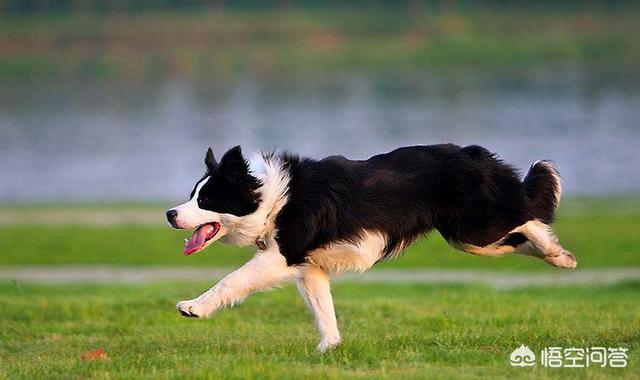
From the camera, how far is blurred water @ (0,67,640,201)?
33.3m

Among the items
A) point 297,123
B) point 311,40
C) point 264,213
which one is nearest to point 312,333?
point 264,213

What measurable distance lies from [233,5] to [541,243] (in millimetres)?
60211

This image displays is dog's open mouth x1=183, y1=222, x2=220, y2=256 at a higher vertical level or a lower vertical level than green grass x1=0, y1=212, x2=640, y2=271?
higher

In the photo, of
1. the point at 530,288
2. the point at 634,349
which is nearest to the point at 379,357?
the point at 634,349

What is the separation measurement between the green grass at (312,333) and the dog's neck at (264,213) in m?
0.82

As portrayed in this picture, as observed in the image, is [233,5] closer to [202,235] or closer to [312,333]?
[312,333]

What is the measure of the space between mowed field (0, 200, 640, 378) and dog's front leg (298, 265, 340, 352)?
0.54ft

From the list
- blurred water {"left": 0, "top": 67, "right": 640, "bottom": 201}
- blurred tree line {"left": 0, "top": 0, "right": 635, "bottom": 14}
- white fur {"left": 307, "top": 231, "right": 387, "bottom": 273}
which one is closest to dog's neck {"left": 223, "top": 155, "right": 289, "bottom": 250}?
white fur {"left": 307, "top": 231, "right": 387, "bottom": 273}

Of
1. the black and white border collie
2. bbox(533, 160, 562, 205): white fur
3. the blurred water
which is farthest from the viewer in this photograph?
the blurred water

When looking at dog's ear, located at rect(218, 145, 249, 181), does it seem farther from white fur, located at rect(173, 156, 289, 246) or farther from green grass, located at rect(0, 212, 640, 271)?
green grass, located at rect(0, 212, 640, 271)

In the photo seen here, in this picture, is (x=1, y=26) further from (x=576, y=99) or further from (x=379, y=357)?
(x=379, y=357)

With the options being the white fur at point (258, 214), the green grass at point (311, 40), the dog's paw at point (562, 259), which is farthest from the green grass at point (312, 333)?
the green grass at point (311, 40)

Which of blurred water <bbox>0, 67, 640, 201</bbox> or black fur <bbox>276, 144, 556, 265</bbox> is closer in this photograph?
black fur <bbox>276, 144, 556, 265</bbox>

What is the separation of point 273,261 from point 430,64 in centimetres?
5204
